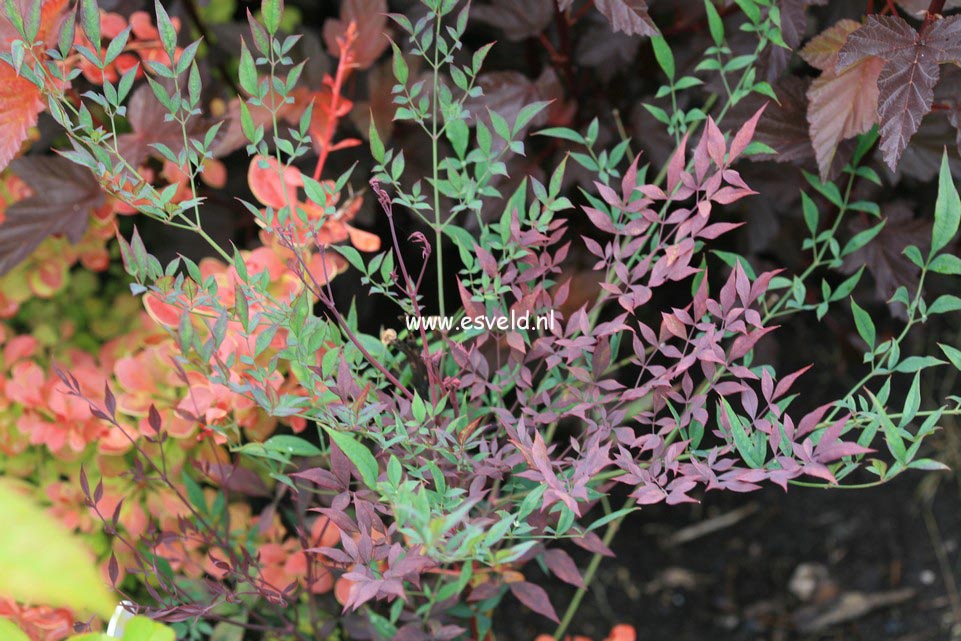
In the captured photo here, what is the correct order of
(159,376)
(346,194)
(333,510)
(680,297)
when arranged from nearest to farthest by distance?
(333,510) → (159,376) → (346,194) → (680,297)

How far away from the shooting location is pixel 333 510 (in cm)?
70

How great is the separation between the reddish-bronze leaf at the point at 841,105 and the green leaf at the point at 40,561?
736 mm

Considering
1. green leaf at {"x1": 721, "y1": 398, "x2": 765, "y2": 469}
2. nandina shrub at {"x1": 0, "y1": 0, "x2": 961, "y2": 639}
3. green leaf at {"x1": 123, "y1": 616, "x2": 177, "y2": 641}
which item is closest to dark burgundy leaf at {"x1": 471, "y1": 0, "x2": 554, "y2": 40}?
nandina shrub at {"x1": 0, "y1": 0, "x2": 961, "y2": 639}

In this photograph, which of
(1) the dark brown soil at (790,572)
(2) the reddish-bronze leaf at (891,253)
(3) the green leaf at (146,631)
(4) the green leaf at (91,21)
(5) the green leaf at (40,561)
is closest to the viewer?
(5) the green leaf at (40,561)

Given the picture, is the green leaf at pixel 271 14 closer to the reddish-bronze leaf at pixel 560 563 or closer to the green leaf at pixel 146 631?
the green leaf at pixel 146 631

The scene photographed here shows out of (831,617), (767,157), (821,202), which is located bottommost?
(831,617)

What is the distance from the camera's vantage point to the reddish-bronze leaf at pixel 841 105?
0.88 m

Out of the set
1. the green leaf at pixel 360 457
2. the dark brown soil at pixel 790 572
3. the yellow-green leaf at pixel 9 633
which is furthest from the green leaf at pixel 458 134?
the dark brown soil at pixel 790 572

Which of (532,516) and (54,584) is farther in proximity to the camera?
(532,516)

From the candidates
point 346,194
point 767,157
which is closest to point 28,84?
point 346,194

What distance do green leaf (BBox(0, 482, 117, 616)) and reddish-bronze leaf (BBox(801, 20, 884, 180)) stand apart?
0.74m

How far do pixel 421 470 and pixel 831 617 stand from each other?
1.05 metres

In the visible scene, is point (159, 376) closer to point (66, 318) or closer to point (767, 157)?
point (66, 318)

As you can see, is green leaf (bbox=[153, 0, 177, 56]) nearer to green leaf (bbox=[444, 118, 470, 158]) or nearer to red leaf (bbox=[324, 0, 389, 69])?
green leaf (bbox=[444, 118, 470, 158])
